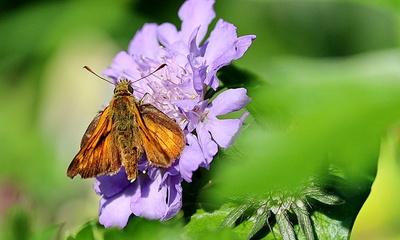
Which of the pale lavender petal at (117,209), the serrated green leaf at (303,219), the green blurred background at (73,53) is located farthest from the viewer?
the green blurred background at (73,53)

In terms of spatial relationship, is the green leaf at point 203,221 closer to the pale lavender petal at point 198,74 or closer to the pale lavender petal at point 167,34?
the pale lavender petal at point 198,74

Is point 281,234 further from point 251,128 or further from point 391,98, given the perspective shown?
point 391,98

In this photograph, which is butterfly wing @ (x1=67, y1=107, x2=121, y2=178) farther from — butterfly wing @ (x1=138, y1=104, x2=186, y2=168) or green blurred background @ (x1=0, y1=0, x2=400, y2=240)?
green blurred background @ (x1=0, y1=0, x2=400, y2=240)

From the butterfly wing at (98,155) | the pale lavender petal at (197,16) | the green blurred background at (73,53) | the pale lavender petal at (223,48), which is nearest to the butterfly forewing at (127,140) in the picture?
the butterfly wing at (98,155)

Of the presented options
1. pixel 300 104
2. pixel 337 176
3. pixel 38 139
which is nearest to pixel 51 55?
pixel 38 139

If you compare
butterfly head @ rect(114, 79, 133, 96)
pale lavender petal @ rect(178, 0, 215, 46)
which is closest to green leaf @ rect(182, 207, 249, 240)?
butterfly head @ rect(114, 79, 133, 96)
